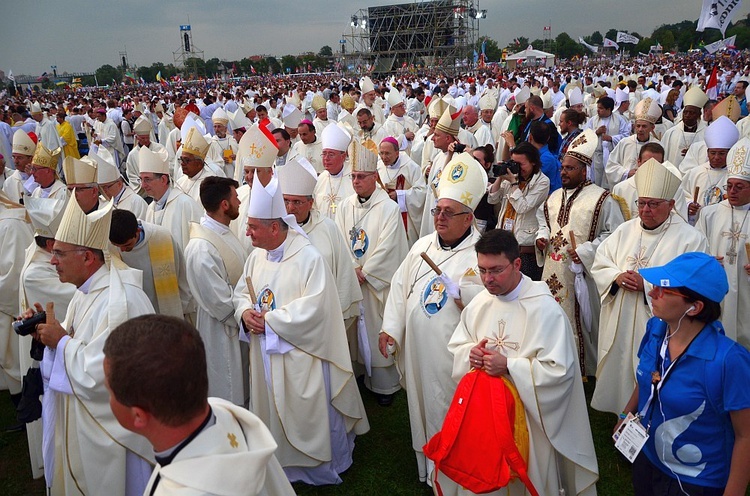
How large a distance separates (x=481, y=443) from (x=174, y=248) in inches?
132

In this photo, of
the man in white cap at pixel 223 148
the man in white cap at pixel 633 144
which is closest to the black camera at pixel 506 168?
the man in white cap at pixel 633 144

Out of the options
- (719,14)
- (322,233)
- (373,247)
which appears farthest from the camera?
(719,14)

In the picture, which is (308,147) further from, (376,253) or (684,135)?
(684,135)

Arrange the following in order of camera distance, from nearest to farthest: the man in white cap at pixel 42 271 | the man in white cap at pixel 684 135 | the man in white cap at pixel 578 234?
the man in white cap at pixel 42 271
the man in white cap at pixel 578 234
the man in white cap at pixel 684 135

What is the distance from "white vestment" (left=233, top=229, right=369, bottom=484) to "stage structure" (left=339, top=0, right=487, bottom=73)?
186 ft

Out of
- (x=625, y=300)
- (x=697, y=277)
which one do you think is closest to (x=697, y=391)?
(x=697, y=277)

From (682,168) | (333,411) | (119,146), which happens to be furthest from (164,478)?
(119,146)

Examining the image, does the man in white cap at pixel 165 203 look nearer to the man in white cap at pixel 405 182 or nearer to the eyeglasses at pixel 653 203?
the man in white cap at pixel 405 182

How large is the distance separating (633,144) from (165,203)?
23.0 feet

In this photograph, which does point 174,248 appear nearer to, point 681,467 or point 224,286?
point 224,286

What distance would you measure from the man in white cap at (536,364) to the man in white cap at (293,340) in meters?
1.33

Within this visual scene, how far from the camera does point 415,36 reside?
6188cm

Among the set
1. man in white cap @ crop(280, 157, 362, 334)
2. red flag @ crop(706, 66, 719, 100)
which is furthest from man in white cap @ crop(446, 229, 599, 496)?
red flag @ crop(706, 66, 719, 100)

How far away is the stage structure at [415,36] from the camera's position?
59.9m
